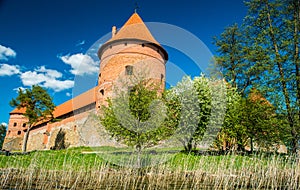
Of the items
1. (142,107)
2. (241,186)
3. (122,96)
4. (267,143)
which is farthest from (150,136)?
(267,143)

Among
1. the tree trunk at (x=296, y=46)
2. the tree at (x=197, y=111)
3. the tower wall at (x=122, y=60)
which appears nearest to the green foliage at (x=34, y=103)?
the tower wall at (x=122, y=60)

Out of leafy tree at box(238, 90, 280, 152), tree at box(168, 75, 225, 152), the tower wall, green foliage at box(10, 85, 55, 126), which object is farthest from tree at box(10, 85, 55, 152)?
leafy tree at box(238, 90, 280, 152)

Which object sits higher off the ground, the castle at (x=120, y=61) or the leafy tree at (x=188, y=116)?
the castle at (x=120, y=61)

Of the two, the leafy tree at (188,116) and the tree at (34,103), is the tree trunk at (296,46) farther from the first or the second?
the tree at (34,103)

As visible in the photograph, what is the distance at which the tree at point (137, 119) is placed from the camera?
30.9 ft

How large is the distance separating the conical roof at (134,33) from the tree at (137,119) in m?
11.4

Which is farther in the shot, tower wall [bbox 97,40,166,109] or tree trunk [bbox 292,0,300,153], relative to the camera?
tower wall [bbox 97,40,166,109]

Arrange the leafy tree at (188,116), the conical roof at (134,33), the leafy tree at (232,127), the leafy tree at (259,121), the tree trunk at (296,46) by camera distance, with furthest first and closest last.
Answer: the conical roof at (134,33), the leafy tree at (232,127), the leafy tree at (188,116), the leafy tree at (259,121), the tree trunk at (296,46)

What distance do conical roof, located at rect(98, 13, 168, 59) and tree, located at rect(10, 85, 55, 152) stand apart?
278 inches

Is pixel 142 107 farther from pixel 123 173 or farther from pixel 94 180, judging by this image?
pixel 94 180

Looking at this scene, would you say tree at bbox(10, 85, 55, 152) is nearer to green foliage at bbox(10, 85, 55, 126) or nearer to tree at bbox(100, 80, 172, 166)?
green foliage at bbox(10, 85, 55, 126)

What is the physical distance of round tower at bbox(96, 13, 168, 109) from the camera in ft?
64.8

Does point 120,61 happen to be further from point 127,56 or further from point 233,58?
point 233,58

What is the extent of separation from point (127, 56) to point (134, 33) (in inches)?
89.2
